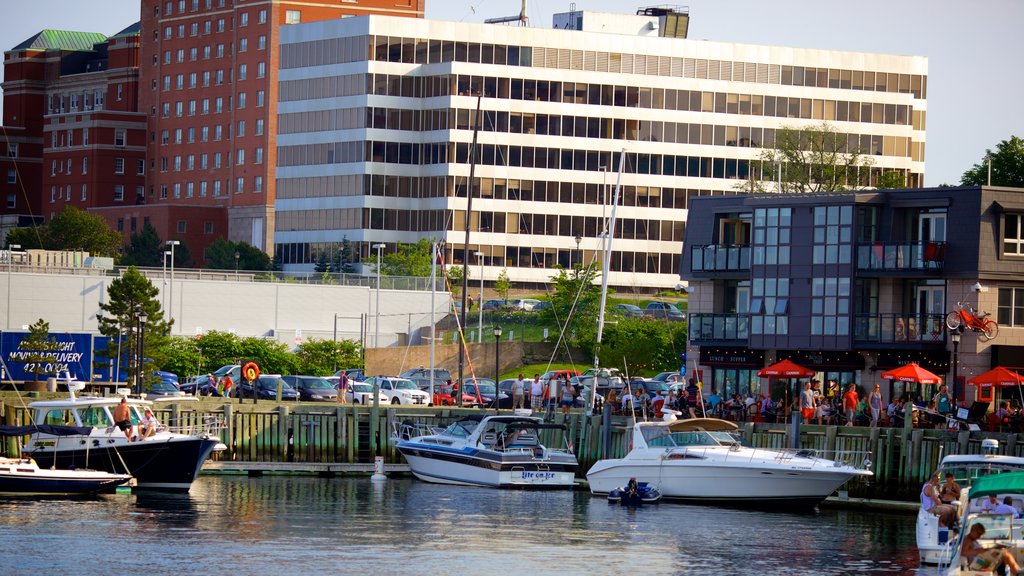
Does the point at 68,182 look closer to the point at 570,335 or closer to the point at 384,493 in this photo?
the point at 570,335

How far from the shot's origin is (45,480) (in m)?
50.6

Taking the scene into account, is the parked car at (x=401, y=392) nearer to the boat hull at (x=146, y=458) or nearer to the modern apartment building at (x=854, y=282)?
the modern apartment building at (x=854, y=282)

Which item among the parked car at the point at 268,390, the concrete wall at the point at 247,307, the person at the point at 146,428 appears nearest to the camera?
the person at the point at 146,428

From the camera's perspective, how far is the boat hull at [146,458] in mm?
52594

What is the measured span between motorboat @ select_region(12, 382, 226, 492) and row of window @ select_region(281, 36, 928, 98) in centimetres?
8841

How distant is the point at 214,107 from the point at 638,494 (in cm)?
13066

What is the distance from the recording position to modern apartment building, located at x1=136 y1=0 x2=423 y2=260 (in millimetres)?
167750

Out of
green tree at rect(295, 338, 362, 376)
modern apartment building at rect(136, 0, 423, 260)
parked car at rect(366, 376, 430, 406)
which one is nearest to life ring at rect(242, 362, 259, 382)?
parked car at rect(366, 376, 430, 406)

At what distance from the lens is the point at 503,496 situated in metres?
55.2

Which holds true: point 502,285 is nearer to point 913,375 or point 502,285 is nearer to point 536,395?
point 536,395

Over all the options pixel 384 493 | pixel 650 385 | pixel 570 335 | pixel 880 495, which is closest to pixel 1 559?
pixel 384 493

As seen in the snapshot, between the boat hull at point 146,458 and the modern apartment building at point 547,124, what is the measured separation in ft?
271

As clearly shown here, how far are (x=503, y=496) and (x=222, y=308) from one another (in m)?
58.2

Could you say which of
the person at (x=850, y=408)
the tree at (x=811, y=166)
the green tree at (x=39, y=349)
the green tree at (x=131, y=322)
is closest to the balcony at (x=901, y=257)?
the person at (x=850, y=408)
